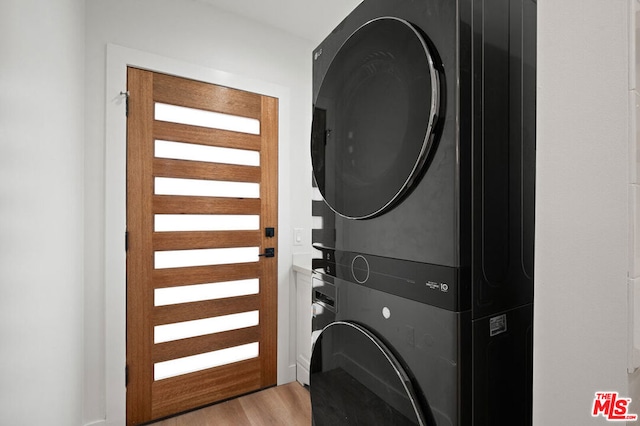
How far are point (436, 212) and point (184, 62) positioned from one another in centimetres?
194

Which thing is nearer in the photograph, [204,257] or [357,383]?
[357,383]

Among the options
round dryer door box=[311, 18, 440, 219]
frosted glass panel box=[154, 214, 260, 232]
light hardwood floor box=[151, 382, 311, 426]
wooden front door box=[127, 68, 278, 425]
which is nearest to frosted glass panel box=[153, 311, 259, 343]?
wooden front door box=[127, 68, 278, 425]

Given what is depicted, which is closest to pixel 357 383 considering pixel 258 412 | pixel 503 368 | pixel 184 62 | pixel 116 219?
pixel 503 368

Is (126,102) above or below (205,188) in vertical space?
above

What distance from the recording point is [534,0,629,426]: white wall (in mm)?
506

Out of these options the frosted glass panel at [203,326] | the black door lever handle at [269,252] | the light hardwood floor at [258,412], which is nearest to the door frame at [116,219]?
the frosted glass panel at [203,326]

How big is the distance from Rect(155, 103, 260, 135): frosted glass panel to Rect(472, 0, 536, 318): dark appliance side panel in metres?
1.71

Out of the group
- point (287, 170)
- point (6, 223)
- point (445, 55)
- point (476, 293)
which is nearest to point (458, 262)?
point (476, 293)

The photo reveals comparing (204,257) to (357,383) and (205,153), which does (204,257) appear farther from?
(357,383)

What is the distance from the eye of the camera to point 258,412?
1.97 meters

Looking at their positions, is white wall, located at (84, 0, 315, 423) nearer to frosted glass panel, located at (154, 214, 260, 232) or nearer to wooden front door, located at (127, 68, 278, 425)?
wooden front door, located at (127, 68, 278, 425)

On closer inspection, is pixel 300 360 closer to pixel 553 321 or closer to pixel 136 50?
pixel 553 321

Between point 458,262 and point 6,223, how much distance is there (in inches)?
38.3

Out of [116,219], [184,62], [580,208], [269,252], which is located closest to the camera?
[580,208]
